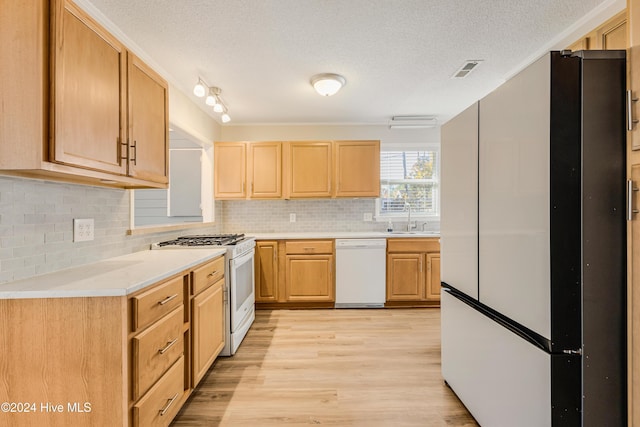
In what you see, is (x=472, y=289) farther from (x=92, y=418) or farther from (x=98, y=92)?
(x=98, y=92)

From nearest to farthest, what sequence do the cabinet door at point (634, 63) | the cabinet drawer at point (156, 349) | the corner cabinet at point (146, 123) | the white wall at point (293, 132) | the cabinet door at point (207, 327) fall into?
the cabinet door at point (634, 63), the cabinet drawer at point (156, 349), the corner cabinet at point (146, 123), the cabinet door at point (207, 327), the white wall at point (293, 132)

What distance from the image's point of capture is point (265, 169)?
397cm

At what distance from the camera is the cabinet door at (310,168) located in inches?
155

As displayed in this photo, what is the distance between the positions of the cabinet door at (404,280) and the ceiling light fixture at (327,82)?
2091mm

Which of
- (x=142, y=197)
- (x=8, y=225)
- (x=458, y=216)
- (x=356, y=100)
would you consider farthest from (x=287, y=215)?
(x=8, y=225)

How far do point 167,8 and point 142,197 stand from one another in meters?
3.32

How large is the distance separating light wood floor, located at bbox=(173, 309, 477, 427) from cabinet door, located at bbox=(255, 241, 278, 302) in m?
0.48

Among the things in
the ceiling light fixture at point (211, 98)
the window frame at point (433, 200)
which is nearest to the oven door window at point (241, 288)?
the ceiling light fixture at point (211, 98)

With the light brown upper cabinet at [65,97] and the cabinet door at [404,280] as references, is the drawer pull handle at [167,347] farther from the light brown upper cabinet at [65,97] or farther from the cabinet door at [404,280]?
the cabinet door at [404,280]

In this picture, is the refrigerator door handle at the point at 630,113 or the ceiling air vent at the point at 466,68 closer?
the refrigerator door handle at the point at 630,113

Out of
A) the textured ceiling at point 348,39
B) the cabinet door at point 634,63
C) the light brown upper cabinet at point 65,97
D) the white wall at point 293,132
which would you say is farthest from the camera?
the white wall at point 293,132

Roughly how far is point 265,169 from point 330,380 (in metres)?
2.66

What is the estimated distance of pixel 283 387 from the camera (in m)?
2.10

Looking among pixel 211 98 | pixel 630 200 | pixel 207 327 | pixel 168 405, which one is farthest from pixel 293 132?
pixel 630 200
